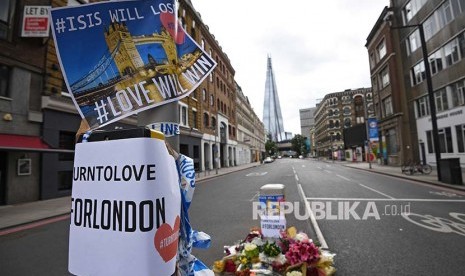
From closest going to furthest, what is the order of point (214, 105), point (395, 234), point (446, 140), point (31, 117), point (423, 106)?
point (395, 234) → point (31, 117) → point (446, 140) → point (423, 106) → point (214, 105)

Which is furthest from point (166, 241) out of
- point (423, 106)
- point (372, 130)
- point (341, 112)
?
point (341, 112)

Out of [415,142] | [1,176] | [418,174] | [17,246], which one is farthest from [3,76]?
[415,142]

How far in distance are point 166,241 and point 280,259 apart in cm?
282

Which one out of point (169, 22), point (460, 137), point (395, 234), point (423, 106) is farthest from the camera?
point (423, 106)

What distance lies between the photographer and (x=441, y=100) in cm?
2498

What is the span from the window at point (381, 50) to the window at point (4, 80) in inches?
1525

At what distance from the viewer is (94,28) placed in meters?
1.96

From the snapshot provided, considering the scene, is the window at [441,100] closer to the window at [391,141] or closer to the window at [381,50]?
the window at [391,141]

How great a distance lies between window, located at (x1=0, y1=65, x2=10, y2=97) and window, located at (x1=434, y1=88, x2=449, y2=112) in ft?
101

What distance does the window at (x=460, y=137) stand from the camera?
864 inches

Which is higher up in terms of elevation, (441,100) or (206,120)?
(206,120)

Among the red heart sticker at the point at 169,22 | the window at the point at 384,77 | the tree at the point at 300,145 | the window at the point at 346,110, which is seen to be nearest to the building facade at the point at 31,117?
the red heart sticker at the point at 169,22

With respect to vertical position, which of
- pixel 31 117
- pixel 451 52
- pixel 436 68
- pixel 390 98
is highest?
pixel 451 52

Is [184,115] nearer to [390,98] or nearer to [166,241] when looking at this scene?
[390,98]
